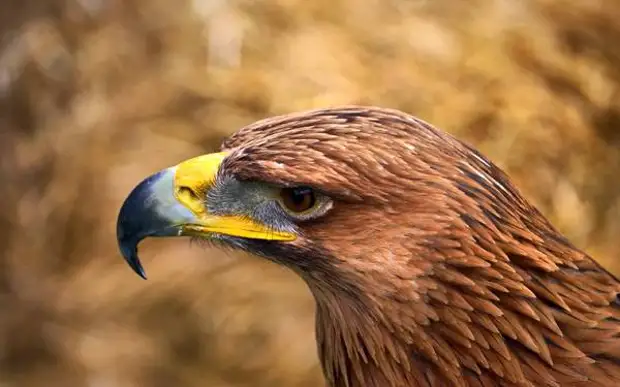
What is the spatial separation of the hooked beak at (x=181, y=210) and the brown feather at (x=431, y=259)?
0.07 m

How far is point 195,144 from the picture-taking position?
4.35m

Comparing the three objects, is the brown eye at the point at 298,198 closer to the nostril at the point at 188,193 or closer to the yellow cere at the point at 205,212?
the yellow cere at the point at 205,212

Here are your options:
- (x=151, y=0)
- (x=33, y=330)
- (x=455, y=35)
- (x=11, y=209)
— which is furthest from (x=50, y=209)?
(x=455, y=35)

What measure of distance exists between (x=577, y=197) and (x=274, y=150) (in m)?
2.44

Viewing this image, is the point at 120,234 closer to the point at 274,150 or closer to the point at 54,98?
the point at 274,150

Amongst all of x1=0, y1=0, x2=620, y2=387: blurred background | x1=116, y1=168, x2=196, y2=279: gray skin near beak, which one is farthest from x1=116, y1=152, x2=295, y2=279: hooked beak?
x1=0, y1=0, x2=620, y2=387: blurred background

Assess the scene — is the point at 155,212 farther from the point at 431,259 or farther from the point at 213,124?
the point at 213,124

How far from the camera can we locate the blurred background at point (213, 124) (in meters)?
4.00

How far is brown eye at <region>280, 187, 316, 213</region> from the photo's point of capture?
73.5 inches

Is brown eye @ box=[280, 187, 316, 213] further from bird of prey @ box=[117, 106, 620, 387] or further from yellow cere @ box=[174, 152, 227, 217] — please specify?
yellow cere @ box=[174, 152, 227, 217]

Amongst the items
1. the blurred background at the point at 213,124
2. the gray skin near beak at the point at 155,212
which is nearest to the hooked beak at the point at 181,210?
the gray skin near beak at the point at 155,212

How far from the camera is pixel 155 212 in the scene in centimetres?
198

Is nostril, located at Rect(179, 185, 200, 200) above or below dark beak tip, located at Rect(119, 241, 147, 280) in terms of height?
above

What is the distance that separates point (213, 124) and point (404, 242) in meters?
2.57
